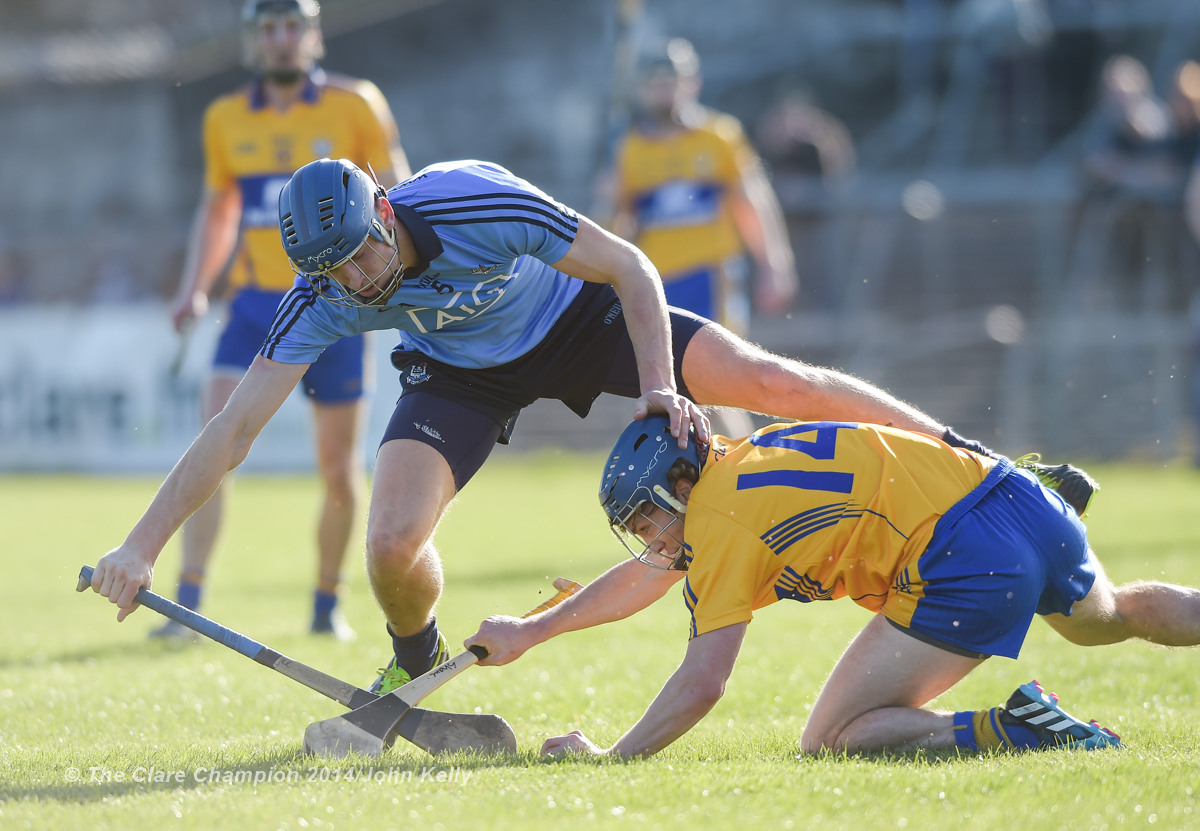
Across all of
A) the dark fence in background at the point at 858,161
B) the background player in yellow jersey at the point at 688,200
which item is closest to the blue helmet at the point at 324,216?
the background player in yellow jersey at the point at 688,200

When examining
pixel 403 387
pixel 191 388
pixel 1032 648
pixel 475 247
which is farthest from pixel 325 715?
pixel 191 388

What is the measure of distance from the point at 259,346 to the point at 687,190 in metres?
4.08

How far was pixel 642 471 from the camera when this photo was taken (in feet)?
13.9

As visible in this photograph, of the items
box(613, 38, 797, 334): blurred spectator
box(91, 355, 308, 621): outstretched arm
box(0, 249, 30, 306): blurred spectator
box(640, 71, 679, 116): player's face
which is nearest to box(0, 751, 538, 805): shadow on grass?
box(91, 355, 308, 621): outstretched arm

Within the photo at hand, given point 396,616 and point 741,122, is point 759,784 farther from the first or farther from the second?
point 741,122

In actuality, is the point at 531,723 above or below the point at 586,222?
below

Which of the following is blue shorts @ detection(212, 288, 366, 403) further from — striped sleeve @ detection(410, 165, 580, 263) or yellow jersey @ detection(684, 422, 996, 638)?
yellow jersey @ detection(684, 422, 996, 638)

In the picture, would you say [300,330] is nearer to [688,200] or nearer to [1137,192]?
[688,200]

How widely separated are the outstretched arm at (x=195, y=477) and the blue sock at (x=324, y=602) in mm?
2559

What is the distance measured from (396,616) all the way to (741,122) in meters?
Answer: 19.8

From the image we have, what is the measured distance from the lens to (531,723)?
16.9ft

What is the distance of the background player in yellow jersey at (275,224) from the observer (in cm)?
718

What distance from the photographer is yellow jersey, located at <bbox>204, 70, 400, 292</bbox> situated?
7387 millimetres

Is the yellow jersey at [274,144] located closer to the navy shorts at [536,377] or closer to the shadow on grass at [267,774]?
the navy shorts at [536,377]
